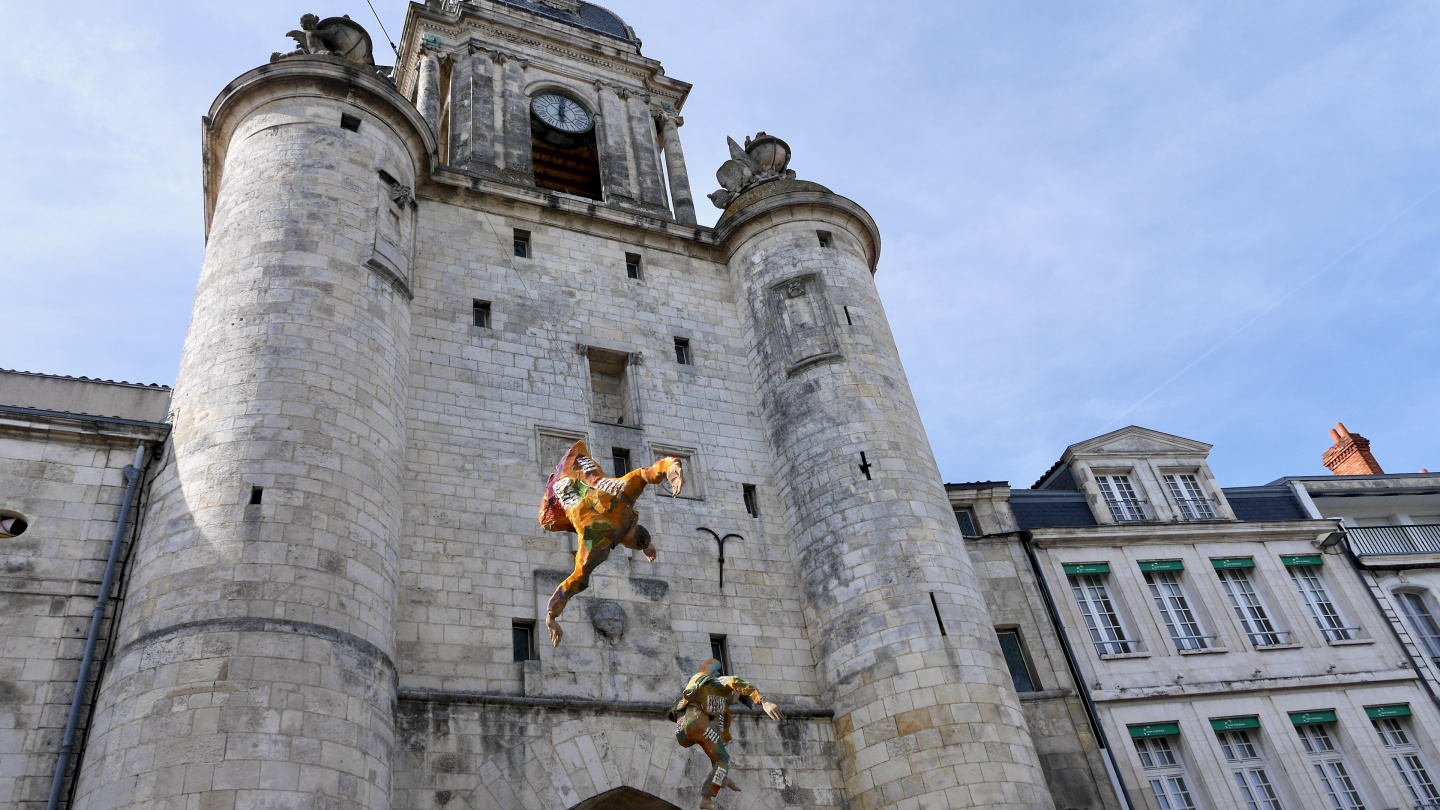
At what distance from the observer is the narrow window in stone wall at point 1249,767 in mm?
15078

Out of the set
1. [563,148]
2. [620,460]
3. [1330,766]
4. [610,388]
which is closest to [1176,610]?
[1330,766]

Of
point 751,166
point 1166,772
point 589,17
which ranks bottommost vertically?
point 1166,772

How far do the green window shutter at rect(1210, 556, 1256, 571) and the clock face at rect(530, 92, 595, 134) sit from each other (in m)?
14.7

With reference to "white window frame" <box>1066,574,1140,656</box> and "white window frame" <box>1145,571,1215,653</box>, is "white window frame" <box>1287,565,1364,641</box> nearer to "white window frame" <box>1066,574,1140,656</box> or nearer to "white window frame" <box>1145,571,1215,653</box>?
"white window frame" <box>1145,571,1215,653</box>

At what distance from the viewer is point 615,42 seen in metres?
24.7

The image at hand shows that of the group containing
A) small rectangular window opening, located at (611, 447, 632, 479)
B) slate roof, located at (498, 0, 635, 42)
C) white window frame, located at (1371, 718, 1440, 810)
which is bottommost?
white window frame, located at (1371, 718, 1440, 810)

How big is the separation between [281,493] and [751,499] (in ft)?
22.9

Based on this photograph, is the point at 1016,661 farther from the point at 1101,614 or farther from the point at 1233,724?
the point at 1233,724

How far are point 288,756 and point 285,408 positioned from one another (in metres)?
4.03

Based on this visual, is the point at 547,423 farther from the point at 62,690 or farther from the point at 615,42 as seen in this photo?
the point at 615,42

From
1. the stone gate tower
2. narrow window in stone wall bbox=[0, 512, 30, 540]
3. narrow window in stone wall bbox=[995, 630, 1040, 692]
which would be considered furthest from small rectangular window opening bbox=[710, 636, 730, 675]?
narrow window in stone wall bbox=[0, 512, 30, 540]

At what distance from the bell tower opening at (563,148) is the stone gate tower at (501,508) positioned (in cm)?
245

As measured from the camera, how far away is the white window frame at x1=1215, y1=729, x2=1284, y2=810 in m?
15.1

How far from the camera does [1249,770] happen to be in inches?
605
